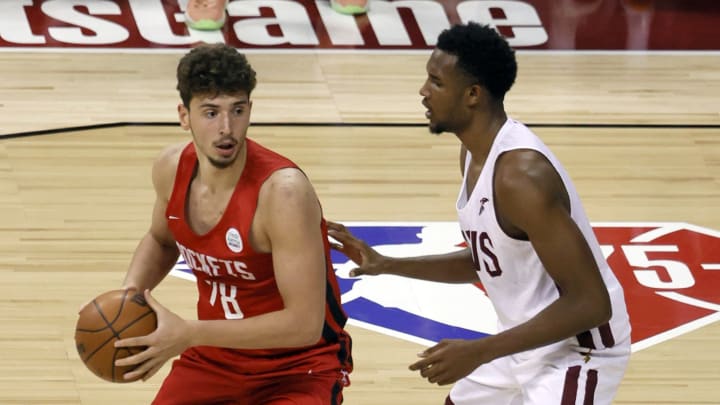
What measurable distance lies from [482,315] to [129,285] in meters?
2.31

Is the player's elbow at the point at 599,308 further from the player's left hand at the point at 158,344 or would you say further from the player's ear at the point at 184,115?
the player's ear at the point at 184,115

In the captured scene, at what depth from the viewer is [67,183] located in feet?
24.2

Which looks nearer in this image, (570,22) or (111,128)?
(111,128)

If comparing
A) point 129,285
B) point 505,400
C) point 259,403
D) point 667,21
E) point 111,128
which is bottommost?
point 667,21

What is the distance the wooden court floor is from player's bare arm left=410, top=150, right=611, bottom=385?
1624 mm

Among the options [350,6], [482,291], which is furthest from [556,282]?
[350,6]

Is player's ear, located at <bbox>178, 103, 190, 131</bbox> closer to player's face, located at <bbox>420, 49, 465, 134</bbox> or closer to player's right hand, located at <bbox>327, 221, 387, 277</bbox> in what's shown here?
player's right hand, located at <bbox>327, 221, 387, 277</bbox>

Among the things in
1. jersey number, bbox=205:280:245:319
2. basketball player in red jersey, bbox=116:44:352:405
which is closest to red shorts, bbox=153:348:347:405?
basketball player in red jersey, bbox=116:44:352:405

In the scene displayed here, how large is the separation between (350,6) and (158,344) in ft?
23.5

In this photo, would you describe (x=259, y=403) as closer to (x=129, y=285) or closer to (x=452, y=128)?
(x=129, y=285)

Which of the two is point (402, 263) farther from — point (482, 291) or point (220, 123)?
point (482, 291)

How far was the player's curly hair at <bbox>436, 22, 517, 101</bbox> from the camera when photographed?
13.0 feet

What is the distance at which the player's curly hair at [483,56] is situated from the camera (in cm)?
396

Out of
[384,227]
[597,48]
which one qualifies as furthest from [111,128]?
[597,48]
